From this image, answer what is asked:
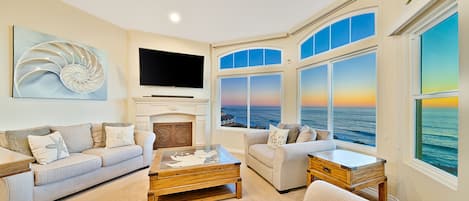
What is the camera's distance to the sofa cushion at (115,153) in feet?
9.96

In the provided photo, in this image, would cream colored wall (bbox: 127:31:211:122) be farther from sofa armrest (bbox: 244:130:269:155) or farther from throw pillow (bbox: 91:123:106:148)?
sofa armrest (bbox: 244:130:269:155)

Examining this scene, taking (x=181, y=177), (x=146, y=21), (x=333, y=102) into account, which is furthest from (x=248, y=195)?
(x=146, y=21)

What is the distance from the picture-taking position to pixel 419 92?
7.20 feet

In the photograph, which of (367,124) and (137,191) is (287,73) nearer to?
(367,124)

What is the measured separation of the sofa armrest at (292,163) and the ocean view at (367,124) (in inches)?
24.5

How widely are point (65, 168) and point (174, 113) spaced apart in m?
2.61

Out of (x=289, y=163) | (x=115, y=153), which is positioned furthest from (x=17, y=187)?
(x=289, y=163)

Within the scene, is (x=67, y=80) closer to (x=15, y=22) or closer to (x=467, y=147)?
(x=15, y=22)

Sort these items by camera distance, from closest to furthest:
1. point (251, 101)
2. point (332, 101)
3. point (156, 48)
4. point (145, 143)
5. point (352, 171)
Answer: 1. point (352, 171)
2. point (332, 101)
3. point (145, 143)
4. point (156, 48)
5. point (251, 101)

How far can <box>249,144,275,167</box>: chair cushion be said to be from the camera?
307cm

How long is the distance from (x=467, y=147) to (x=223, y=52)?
4648 mm

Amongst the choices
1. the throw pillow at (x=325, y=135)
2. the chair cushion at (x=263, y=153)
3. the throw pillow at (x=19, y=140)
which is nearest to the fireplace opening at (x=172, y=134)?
the chair cushion at (x=263, y=153)

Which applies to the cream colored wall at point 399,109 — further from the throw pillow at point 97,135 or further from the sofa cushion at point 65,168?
the throw pillow at point 97,135

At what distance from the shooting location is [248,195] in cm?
274
